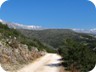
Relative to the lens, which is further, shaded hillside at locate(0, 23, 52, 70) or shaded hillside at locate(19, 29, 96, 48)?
shaded hillside at locate(0, 23, 52, 70)

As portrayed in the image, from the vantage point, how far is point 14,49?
10.4 meters

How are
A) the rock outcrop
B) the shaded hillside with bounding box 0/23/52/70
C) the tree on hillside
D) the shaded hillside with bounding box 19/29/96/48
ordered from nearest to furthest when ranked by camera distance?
1. the shaded hillside with bounding box 19/29/96/48
2. the tree on hillside
3. the rock outcrop
4. the shaded hillside with bounding box 0/23/52/70

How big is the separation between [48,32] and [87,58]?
4.81 feet

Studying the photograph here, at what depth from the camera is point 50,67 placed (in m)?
9.70

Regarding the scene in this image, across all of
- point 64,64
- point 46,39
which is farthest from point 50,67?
point 46,39

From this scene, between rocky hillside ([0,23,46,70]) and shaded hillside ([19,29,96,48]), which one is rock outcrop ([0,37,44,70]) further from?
shaded hillside ([19,29,96,48])

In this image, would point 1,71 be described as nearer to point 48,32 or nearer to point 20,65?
point 48,32

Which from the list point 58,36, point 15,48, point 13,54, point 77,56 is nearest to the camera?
point 58,36

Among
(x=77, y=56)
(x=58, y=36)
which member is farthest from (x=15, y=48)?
(x=58, y=36)

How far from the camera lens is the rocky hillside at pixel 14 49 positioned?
9.00m

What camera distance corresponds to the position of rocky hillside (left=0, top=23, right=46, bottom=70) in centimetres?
900

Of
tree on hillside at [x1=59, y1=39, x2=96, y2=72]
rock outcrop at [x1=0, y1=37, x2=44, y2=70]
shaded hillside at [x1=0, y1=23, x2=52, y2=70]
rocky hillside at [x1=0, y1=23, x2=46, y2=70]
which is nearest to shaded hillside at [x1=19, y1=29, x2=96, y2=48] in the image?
tree on hillside at [x1=59, y1=39, x2=96, y2=72]

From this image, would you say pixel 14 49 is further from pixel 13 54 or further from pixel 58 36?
pixel 58 36

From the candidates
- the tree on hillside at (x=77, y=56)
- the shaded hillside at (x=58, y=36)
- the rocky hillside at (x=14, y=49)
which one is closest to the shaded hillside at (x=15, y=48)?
the rocky hillside at (x=14, y=49)
